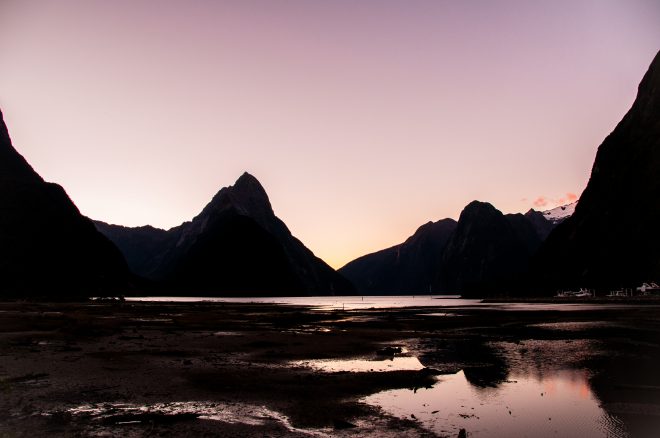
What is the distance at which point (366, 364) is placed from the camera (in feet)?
97.1

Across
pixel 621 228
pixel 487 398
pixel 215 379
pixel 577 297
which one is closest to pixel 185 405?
pixel 215 379

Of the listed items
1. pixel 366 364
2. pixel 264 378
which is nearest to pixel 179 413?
pixel 264 378

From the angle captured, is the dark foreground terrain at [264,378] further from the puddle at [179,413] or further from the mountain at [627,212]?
the mountain at [627,212]

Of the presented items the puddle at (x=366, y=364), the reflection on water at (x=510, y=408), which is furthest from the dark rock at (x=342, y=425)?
the puddle at (x=366, y=364)

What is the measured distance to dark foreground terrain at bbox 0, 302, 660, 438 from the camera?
52.7 feet

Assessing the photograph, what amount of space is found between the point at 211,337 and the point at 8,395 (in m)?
26.5

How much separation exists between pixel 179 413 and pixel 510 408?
1220 centimetres

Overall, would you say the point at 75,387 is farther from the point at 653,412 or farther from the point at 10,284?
the point at 10,284

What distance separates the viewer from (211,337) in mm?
45406

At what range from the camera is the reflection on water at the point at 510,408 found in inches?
630

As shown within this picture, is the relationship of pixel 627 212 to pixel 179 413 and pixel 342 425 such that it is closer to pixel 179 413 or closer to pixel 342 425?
pixel 342 425

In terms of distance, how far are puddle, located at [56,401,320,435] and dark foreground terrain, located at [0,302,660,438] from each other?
6 cm

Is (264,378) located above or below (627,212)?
below

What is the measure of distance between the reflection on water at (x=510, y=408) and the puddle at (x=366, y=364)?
13.4ft
